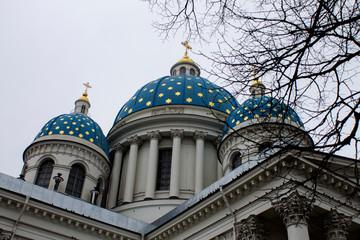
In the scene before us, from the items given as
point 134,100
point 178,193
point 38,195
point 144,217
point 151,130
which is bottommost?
point 38,195

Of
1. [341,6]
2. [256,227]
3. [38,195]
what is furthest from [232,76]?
[38,195]

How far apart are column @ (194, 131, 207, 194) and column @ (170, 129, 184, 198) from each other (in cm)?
100

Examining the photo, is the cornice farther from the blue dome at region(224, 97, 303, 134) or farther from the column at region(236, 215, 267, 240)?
the blue dome at region(224, 97, 303, 134)

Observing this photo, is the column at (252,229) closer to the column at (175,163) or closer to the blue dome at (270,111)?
the blue dome at (270,111)

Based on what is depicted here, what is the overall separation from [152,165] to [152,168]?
7.9 inches

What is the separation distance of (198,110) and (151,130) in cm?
315

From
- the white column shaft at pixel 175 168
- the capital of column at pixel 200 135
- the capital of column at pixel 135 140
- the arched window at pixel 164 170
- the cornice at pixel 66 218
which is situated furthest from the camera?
the capital of column at pixel 135 140

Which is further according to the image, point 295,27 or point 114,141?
point 114,141

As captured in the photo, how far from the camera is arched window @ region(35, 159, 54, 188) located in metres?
22.1

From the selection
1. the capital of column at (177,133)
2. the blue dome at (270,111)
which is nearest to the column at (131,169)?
the capital of column at (177,133)

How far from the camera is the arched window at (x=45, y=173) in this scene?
2206cm

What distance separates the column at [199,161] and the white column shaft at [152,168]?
233 cm

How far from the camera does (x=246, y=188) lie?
1372cm

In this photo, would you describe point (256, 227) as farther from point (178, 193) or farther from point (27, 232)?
point (178, 193)
